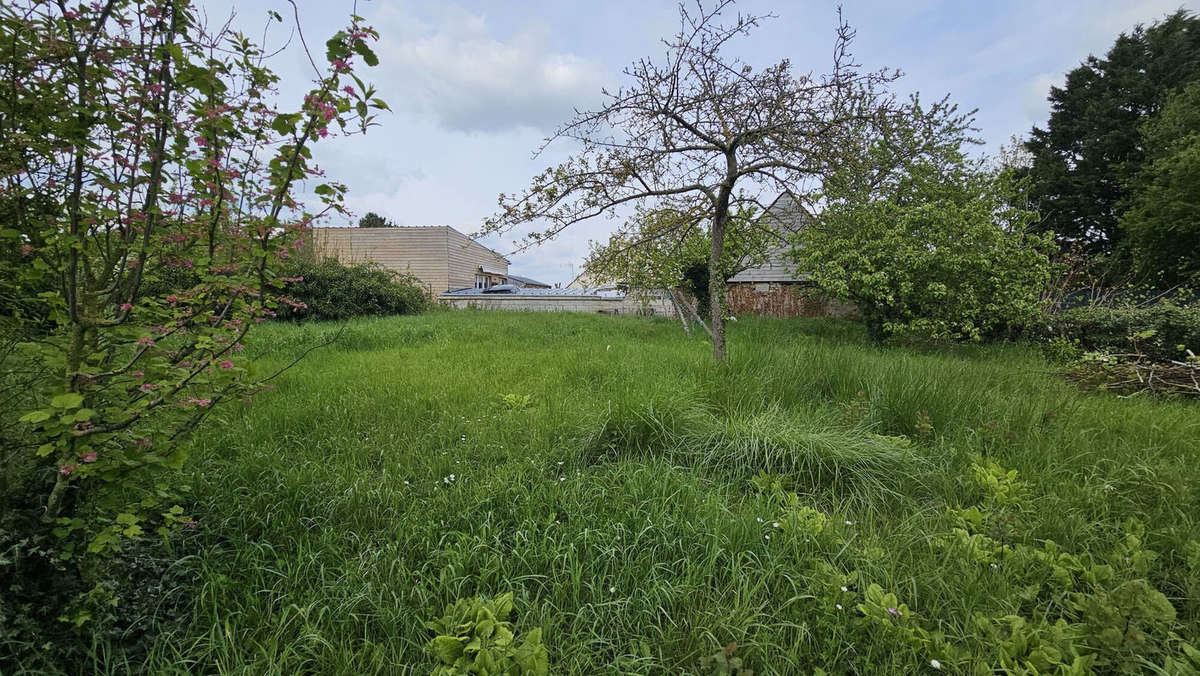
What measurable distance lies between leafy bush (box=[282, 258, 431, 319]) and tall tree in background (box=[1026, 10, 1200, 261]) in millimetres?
27068

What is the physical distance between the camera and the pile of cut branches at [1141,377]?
14.7 ft

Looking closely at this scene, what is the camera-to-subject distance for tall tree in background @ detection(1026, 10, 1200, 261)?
1858cm

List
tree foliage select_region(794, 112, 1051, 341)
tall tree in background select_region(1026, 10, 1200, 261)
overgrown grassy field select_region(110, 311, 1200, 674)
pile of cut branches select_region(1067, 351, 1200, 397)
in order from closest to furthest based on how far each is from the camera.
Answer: overgrown grassy field select_region(110, 311, 1200, 674), pile of cut branches select_region(1067, 351, 1200, 397), tree foliage select_region(794, 112, 1051, 341), tall tree in background select_region(1026, 10, 1200, 261)

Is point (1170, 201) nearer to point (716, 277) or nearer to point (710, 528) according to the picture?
point (716, 277)

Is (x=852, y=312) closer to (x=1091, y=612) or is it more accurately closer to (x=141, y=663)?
(x=1091, y=612)

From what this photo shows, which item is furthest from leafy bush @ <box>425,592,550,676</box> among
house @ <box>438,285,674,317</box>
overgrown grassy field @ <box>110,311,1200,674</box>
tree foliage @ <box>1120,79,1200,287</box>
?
tree foliage @ <box>1120,79,1200,287</box>

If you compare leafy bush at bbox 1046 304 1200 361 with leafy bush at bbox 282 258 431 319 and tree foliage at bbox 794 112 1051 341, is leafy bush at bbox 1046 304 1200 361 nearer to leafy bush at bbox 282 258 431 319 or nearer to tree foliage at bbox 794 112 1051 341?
tree foliage at bbox 794 112 1051 341

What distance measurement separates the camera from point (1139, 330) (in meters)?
5.86

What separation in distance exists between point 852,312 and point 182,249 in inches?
670

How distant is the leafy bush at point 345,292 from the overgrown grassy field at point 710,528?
30.6ft

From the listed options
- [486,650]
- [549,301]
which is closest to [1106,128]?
Answer: [549,301]

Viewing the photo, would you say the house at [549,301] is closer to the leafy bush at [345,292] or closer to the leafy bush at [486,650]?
the leafy bush at [345,292]

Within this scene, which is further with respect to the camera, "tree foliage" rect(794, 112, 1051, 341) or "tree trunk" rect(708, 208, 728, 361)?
"tree foliage" rect(794, 112, 1051, 341)

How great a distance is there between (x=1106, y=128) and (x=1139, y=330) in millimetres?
22645
